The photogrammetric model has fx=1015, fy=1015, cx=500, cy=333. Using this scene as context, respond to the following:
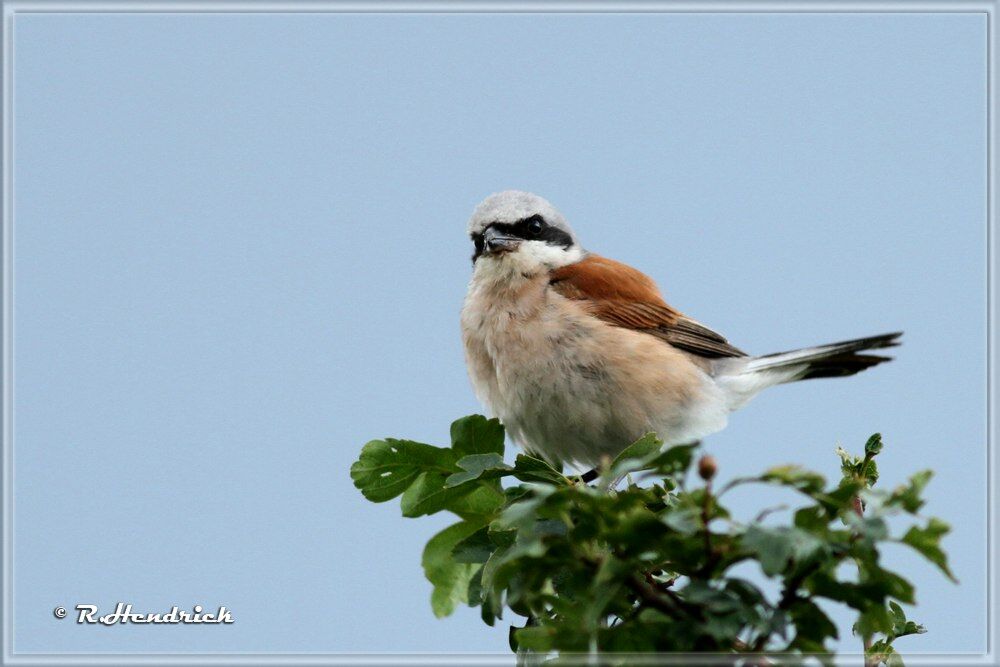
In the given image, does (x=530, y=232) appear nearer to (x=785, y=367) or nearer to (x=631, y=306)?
(x=631, y=306)

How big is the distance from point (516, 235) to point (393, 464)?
214 centimetres

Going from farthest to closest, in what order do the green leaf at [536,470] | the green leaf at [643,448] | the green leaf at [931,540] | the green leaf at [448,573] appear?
the green leaf at [448,573] → the green leaf at [536,470] → the green leaf at [643,448] → the green leaf at [931,540]

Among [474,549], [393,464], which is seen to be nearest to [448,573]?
[474,549]

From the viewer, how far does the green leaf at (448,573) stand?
2783mm

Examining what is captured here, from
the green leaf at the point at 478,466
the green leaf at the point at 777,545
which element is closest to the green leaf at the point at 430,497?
the green leaf at the point at 478,466

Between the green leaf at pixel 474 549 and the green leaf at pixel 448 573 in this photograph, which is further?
the green leaf at pixel 448 573

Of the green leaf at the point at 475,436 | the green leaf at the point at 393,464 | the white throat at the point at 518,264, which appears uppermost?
the white throat at the point at 518,264

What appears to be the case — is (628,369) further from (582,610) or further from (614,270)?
(582,610)

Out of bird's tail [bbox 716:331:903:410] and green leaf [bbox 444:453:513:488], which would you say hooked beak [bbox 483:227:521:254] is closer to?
bird's tail [bbox 716:331:903:410]

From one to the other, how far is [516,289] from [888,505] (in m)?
2.91

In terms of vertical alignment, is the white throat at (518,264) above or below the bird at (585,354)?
above

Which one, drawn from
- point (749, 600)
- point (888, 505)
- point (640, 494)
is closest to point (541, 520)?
point (640, 494)

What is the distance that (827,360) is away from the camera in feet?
14.3

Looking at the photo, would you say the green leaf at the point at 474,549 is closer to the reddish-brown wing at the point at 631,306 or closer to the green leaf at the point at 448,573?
the green leaf at the point at 448,573
